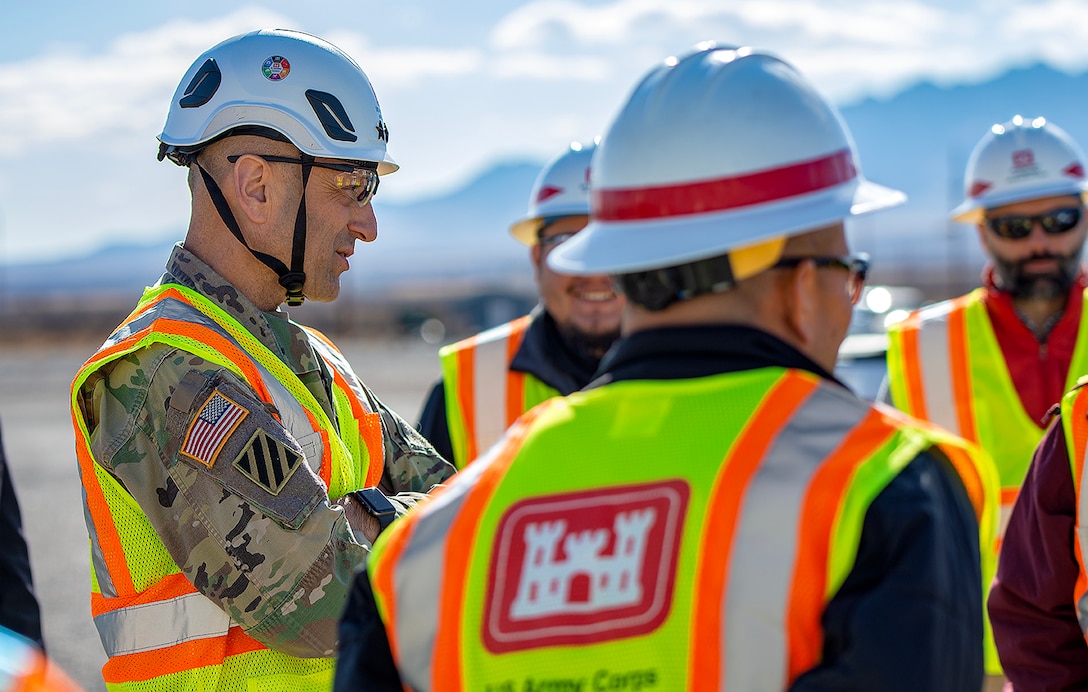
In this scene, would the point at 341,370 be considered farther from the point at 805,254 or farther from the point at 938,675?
the point at 938,675

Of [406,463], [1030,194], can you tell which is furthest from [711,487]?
[1030,194]

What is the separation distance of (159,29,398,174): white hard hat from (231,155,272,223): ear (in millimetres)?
87

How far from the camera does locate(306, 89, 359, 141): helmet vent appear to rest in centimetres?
304

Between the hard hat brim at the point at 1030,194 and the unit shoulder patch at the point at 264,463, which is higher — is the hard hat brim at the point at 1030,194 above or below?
above

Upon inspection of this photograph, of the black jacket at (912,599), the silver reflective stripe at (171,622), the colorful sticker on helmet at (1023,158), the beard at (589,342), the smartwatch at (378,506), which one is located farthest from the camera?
the colorful sticker on helmet at (1023,158)

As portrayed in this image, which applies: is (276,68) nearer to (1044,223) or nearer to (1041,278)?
(1041,278)

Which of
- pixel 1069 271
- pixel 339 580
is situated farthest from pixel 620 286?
pixel 1069 271

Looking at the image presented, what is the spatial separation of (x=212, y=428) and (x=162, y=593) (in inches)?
15.4

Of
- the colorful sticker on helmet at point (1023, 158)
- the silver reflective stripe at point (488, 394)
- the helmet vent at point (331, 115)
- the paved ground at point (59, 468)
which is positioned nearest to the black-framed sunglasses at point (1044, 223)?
the colorful sticker on helmet at point (1023, 158)

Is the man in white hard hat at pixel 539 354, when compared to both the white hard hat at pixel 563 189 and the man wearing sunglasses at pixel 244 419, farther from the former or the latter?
the man wearing sunglasses at pixel 244 419

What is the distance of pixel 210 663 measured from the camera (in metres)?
2.65

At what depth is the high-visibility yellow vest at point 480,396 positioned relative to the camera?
468 cm

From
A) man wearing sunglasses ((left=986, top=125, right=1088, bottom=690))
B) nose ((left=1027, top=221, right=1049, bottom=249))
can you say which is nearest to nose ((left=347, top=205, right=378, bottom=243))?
man wearing sunglasses ((left=986, top=125, right=1088, bottom=690))

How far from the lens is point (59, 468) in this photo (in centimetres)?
1509
